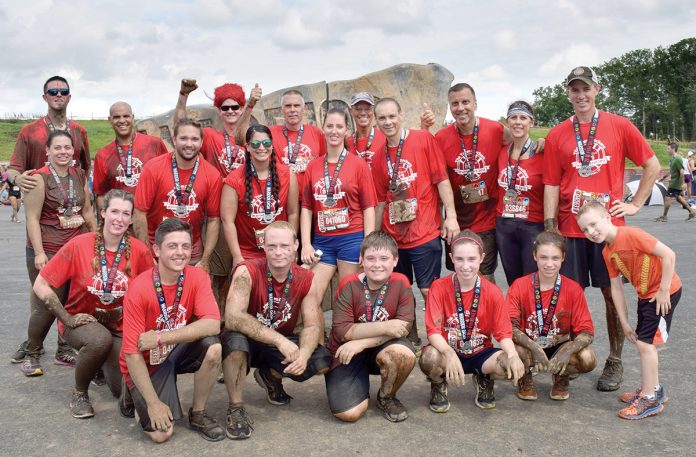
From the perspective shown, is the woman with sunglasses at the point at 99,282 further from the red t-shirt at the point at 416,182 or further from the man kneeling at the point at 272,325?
the red t-shirt at the point at 416,182

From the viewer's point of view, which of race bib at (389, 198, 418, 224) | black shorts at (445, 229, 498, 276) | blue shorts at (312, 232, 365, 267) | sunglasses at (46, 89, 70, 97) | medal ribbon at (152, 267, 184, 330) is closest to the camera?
medal ribbon at (152, 267, 184, 330)

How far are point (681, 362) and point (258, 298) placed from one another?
347cm

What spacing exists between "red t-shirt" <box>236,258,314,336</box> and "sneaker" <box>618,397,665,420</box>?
2.25m

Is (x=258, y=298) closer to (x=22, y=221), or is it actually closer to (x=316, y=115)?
(x=316, y=115)

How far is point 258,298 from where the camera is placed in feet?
13.9

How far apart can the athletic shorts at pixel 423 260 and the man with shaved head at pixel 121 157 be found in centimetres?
253

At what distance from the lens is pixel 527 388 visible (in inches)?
171

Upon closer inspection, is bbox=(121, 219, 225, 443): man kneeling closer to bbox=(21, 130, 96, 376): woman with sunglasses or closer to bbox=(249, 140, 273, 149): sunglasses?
bbox=(249, 140, 273, 149): sunglasses

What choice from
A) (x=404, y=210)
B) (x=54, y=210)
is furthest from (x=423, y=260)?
(x=54, y=210)

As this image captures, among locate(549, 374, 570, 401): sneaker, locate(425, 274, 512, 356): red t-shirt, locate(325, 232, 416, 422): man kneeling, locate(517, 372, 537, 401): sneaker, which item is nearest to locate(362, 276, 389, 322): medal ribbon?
locate(325, 232, 416, 422): man kneeling

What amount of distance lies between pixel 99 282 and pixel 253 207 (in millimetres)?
1301

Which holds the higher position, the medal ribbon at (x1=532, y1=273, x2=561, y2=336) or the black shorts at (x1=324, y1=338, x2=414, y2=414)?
the medal ribbon at (x1=532, y1=273, x2=561, y2=336)

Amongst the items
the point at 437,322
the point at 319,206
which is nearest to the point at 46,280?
the point at 319,206

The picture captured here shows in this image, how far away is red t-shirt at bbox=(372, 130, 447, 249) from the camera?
204 inches
